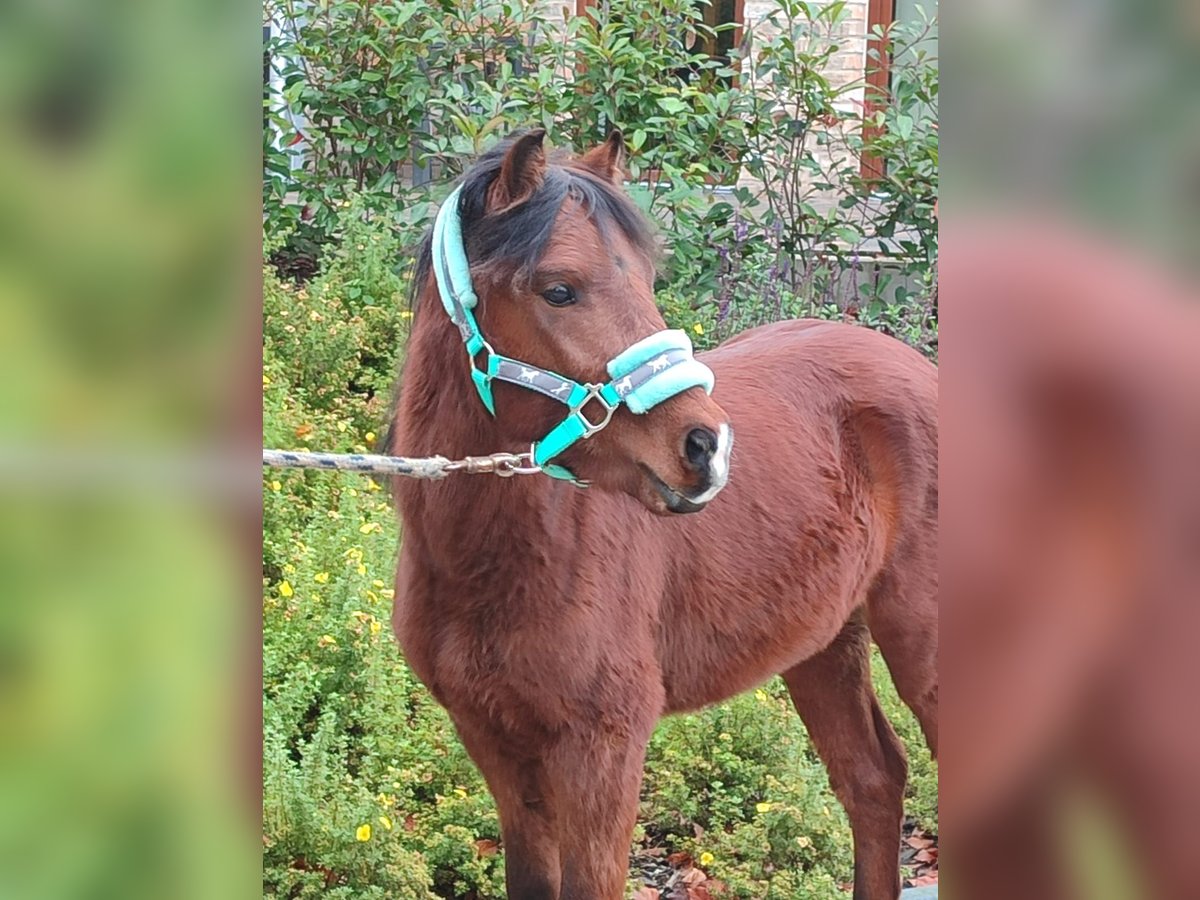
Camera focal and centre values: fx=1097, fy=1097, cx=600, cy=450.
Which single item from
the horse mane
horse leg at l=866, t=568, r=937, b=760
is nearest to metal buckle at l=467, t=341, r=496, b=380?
the horse mane

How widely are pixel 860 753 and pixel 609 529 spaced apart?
3.30 feet

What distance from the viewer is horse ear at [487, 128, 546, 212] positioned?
150 cm

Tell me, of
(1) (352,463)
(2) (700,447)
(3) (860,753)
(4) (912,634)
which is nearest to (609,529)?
(2) (700,447)

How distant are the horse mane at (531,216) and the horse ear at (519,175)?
0.01m

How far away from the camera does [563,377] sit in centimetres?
148

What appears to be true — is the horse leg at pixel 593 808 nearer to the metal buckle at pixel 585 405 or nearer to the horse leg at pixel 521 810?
the horse leg at pixel 521 810

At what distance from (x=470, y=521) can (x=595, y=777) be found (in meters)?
0.42

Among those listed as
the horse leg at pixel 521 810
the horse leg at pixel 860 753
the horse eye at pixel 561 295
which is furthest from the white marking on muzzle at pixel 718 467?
the horse leg at pixel 860 753

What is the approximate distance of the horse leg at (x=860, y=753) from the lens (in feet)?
7.79

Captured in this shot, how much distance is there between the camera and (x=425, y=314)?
5.53 ft
